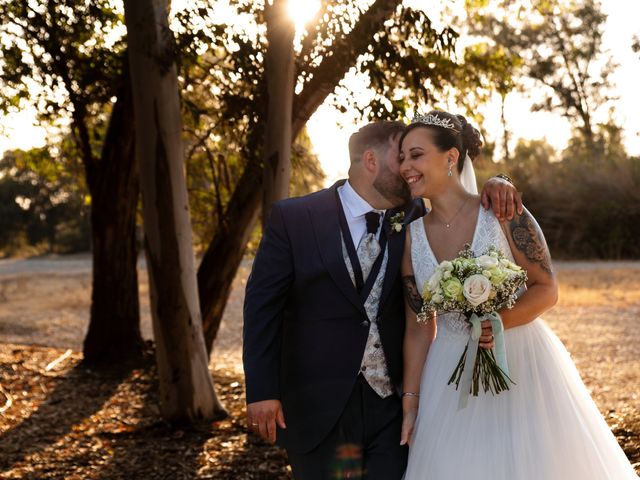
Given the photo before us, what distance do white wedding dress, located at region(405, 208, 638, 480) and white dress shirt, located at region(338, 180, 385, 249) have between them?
0.24 m

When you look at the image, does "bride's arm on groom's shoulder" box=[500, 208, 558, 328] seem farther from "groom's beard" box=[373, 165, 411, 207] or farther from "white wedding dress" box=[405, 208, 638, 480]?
"groom's beard" box=[373, 165, 411, 207]

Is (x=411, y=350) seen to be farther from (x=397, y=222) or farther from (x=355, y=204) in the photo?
(x=355, y=204)

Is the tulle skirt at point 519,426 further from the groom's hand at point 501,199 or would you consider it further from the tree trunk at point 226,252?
the tree trunk at point 226,252

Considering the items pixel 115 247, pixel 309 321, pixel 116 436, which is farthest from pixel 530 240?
pixel 115 247

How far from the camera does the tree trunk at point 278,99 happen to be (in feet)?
21.4

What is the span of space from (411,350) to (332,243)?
0.56 m

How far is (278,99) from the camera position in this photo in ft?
22.0

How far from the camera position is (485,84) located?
10750 mm

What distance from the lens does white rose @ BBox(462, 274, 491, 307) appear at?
3.46 m

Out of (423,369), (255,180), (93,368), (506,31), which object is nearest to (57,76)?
(255,180)

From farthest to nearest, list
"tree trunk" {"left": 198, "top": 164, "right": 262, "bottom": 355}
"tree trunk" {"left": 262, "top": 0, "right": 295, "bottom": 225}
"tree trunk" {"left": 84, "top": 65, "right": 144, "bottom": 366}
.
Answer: "tree trunk" {"left": 84, "top": 65, "right": 144, "bottom": 366} < "tree trunk" {"left": 198, "top": 164, "right": 262, "bottom": 355} < "tree trunk" {"left": 262, "top": 0, "right": 295, "bottom": 225}

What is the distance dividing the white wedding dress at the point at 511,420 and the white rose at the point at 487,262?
0.20 m

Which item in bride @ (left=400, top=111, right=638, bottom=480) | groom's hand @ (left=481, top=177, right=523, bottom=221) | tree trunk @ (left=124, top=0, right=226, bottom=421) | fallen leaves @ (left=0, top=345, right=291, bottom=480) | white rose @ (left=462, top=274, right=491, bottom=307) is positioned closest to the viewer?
white rose @ (left=462, top=274, right=491, bottom=307)

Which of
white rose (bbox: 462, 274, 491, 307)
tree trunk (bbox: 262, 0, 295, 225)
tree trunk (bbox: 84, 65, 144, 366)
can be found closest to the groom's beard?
white rose (bbox: 462, 274, 491, 307)
